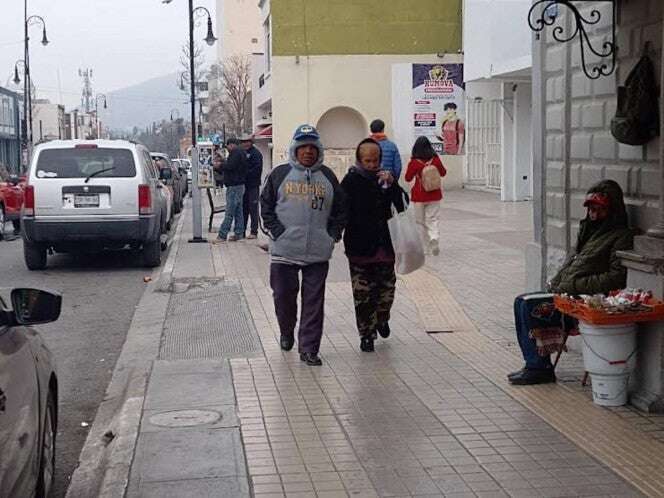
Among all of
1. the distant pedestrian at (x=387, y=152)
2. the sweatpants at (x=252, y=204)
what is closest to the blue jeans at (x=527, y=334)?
the distant pedestrian at (x=387, y=152)

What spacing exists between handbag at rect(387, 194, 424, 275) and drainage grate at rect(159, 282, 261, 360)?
4.86 ft

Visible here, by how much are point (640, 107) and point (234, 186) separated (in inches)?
466

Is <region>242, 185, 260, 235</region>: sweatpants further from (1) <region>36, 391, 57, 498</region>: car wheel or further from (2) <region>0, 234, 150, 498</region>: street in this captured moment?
(1) <region>36, 391, 57, 498</region>: car wheel

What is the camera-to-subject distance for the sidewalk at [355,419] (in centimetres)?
550

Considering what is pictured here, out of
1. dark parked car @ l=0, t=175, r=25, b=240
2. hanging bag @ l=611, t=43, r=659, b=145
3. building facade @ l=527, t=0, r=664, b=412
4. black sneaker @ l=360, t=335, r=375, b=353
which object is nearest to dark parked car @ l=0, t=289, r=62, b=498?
building facade @ l=527, t=0, r=664, b=412

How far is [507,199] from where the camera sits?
91.2ft

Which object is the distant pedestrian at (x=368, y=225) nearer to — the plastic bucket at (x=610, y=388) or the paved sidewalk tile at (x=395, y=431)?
the paved sidewalk tile at (x=395, y=431)

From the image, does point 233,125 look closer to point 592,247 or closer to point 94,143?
point 94,143

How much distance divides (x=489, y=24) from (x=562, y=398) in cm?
1781

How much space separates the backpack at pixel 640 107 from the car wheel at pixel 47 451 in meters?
4.25

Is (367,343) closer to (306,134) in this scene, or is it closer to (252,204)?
(306,134)

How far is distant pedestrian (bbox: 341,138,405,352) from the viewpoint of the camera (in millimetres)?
8617

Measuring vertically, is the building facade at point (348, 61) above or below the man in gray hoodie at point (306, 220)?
above

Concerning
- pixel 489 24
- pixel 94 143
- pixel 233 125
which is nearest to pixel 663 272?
pixel 94 143
